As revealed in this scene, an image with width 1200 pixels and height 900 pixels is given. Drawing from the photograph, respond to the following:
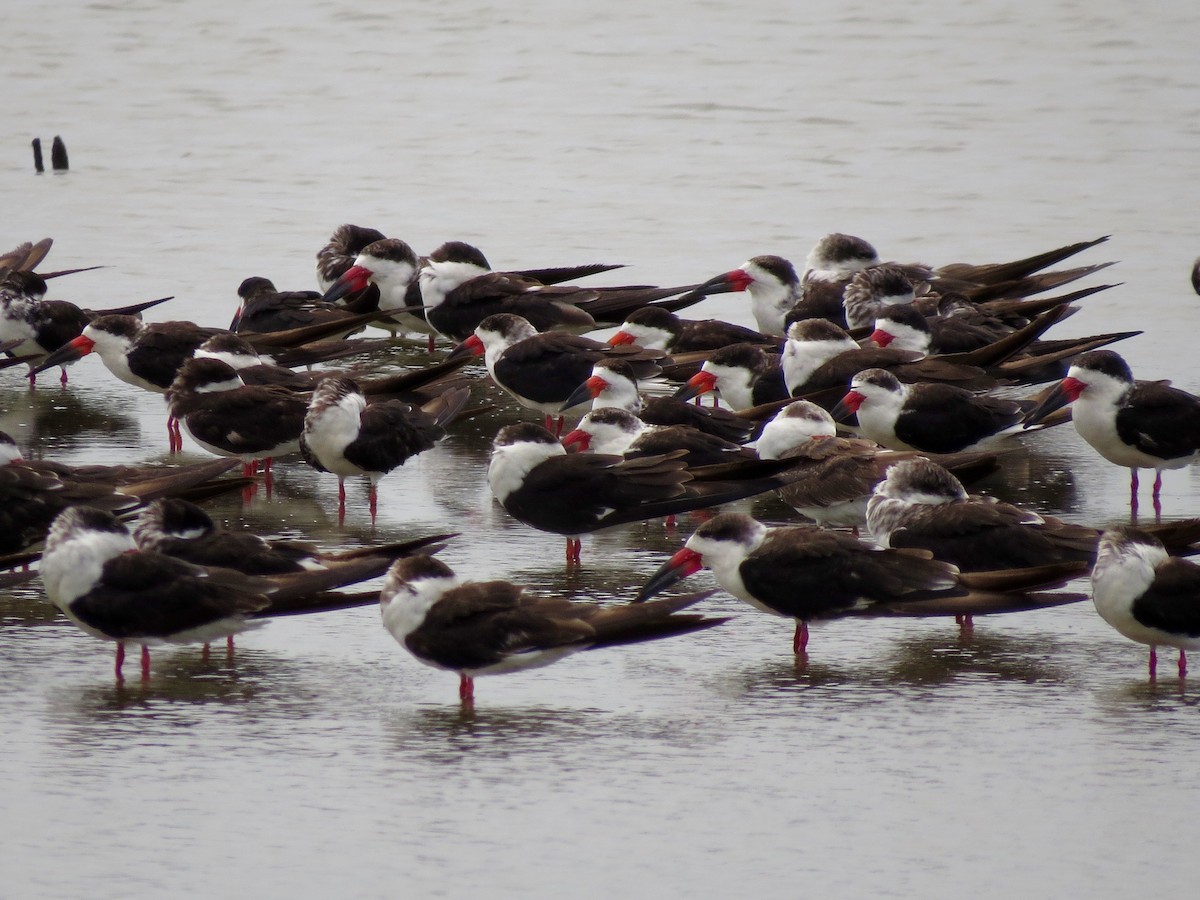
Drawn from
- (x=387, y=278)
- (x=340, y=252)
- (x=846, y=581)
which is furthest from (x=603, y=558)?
(x=340, y=252)

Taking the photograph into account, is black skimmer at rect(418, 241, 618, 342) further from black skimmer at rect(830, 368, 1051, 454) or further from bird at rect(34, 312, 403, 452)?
black skimmer at rect(830, 368, 1051, 454)

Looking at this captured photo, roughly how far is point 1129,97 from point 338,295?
30.2ft

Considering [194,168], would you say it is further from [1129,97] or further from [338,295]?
[1129,97]

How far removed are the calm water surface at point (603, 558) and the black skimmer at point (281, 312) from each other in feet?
2.52

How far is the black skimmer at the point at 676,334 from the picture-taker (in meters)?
10.3

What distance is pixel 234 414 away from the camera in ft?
28.0

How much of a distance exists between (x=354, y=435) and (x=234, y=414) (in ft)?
2.29

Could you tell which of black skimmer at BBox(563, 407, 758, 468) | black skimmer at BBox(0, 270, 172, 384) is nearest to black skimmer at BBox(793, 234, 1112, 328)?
black skimmer at BBox(563, 407, 758, 468)

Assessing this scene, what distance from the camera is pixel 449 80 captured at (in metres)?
20.2

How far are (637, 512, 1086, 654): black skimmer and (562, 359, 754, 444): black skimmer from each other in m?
2.05

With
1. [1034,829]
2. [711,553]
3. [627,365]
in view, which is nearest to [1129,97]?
[627,365]

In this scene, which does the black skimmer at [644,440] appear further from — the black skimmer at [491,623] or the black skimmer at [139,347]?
the black skimmer at [139,347]

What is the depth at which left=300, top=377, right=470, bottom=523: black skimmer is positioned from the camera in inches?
321

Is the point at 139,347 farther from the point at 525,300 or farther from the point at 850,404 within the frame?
the point at 850,404
